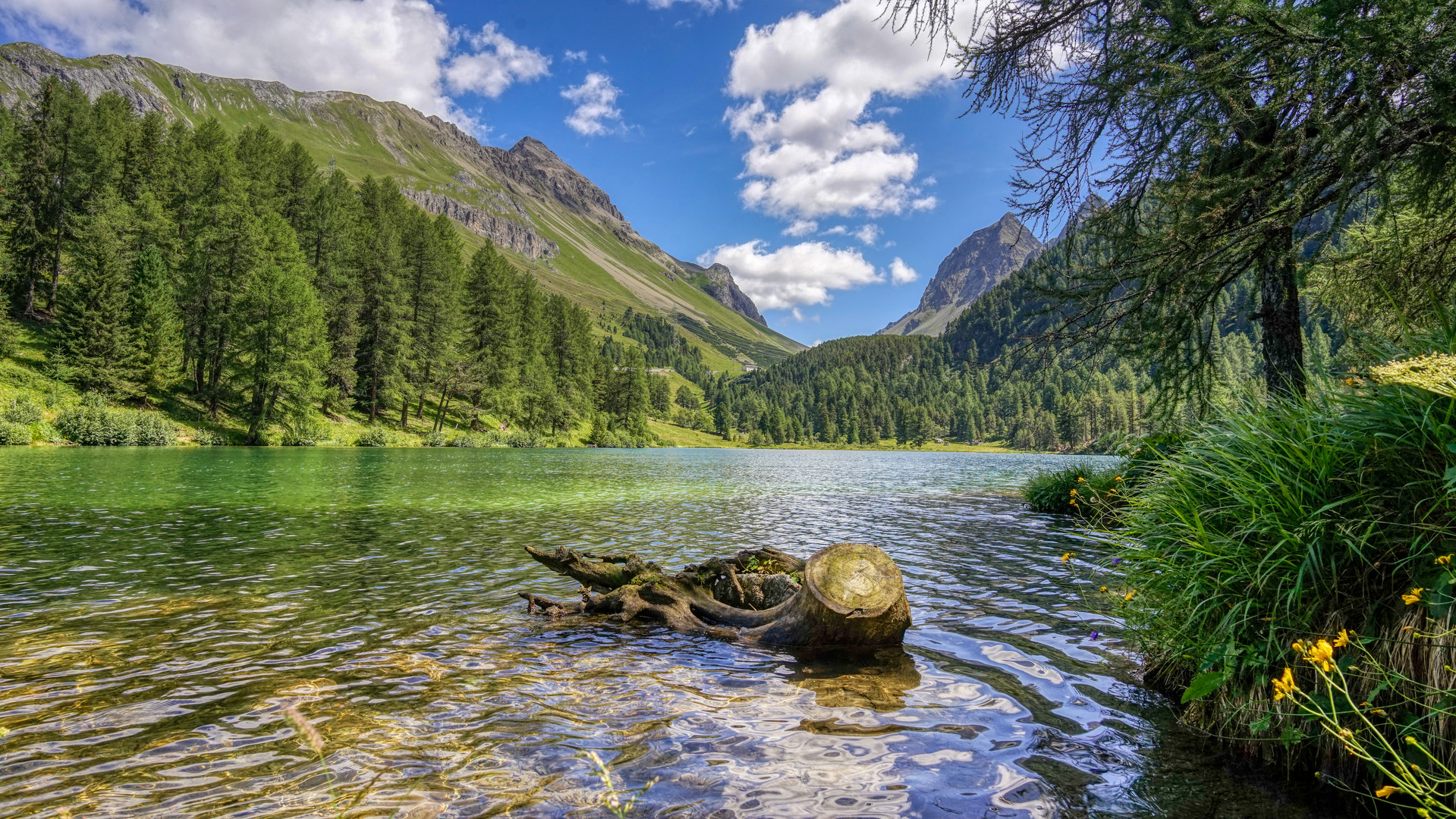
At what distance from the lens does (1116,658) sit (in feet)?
25.6

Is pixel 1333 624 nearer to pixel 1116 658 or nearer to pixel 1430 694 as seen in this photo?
pixel 1430 694

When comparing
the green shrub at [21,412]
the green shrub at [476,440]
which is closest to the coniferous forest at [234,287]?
the green shrub at [476,440]

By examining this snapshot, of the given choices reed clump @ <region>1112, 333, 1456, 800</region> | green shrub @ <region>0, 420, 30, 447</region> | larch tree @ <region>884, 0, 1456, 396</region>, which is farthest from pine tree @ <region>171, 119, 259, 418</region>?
reed clump @ <region>1112, 333, 1456, 800</region>

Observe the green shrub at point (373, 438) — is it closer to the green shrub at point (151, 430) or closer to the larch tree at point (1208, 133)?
the green shrub at point (151, 430)

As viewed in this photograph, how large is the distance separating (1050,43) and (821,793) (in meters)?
11.9

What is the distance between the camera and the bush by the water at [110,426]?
45625 mm

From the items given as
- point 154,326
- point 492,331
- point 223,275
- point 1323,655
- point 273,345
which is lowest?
point 1323,655

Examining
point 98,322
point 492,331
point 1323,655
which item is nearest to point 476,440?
point 492,331

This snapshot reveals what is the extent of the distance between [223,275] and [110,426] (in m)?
18.5

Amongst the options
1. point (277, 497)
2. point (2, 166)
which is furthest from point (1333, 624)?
point (2, 166)

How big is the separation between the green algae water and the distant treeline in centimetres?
4963

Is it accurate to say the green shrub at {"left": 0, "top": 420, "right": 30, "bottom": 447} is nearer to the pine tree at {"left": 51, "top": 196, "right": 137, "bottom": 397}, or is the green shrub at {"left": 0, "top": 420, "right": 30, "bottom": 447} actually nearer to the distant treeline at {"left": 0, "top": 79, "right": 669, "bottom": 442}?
the pine tree at {"left": 51, "top": 196, "right": 137, "bottom": 397}

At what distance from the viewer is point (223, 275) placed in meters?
58.8

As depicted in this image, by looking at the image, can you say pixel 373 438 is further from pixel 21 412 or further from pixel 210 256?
pixel 21 412
